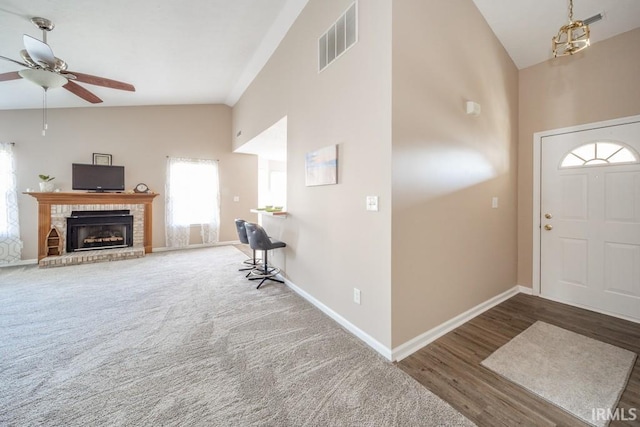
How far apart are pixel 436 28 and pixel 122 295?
473 centimetres

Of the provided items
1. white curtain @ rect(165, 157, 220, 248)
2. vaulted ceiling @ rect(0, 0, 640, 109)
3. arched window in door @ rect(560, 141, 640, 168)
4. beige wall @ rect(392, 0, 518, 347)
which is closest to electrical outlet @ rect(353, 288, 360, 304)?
beige wall @ rect(392, 0, 518, 347)

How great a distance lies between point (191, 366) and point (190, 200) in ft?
16.9

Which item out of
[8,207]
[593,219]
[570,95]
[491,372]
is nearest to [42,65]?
[8,207]

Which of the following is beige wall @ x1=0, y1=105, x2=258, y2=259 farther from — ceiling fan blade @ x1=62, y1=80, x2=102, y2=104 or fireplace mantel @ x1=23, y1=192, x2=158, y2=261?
ceiling fan blade @ x1=62, y1=80, x2=102, y2=104

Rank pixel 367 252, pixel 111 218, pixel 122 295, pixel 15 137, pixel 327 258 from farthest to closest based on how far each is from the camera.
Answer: pixel 111 218, pixel 15 137, pixel 122 295, pixel 327 258, pixel 367 252

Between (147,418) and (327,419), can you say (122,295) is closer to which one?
(147,418)

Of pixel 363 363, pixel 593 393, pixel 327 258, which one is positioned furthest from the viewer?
pixel 327 258

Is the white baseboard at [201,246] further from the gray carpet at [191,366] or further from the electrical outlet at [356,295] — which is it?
the electrical outlet at [356,295]

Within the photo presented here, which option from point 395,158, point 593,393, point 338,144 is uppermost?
point 338,144

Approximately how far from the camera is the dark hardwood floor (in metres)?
1.48

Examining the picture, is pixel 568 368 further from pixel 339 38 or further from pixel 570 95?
pixel 339 38

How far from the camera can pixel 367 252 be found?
2162mm

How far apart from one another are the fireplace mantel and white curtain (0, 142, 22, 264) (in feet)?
1.13

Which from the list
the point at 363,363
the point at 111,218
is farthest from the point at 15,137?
the point at 363,363
